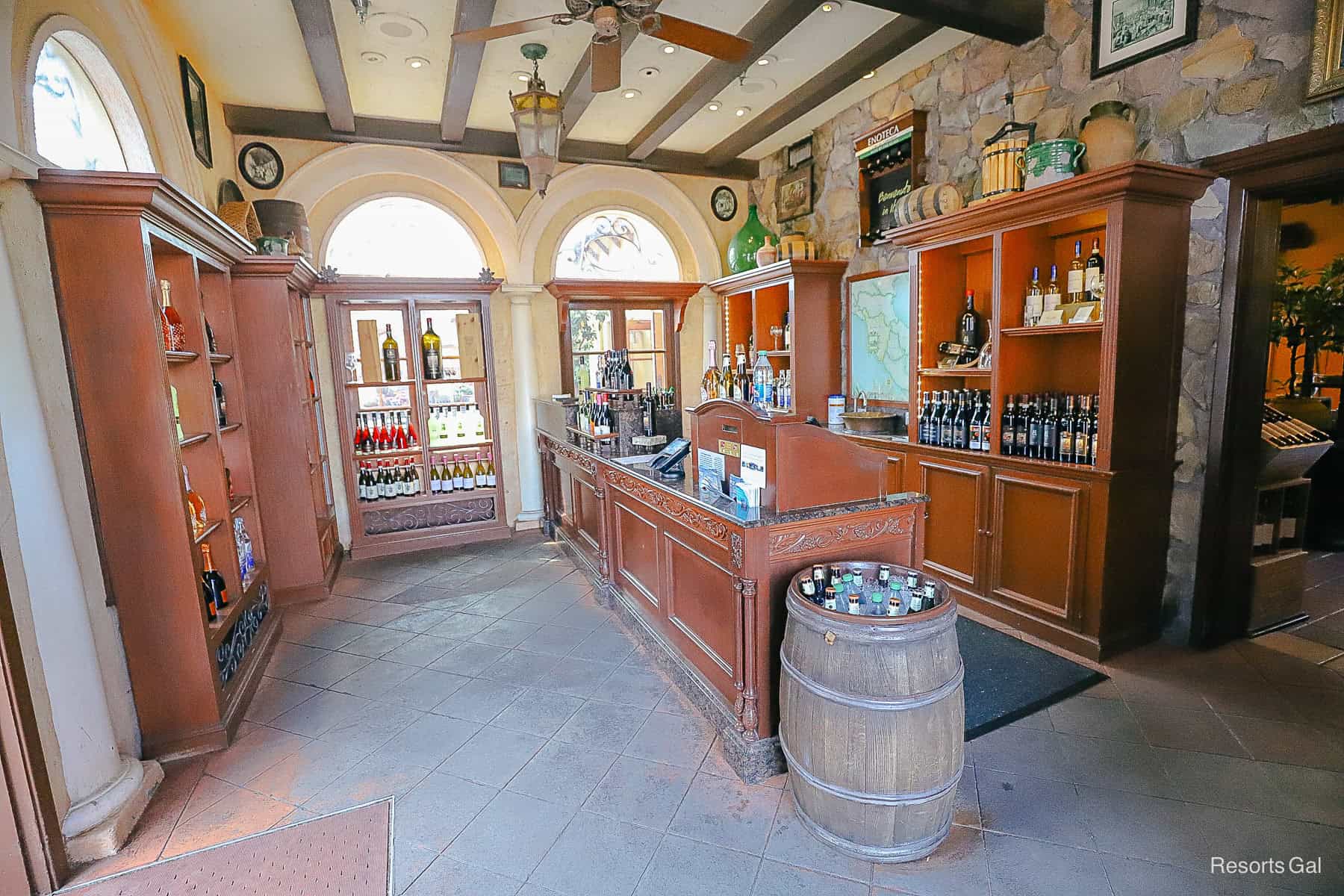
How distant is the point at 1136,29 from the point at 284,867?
206 inches

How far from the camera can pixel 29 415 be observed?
2.06 meters

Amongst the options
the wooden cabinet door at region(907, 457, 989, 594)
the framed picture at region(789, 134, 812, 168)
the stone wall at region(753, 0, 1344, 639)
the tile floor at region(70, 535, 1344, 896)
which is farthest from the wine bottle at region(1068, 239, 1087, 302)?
the framed picture at region(789, 134, 812, 168)

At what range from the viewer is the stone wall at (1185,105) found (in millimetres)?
2721

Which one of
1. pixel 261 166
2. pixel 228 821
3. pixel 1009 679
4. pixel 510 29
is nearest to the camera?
pixel 228 821

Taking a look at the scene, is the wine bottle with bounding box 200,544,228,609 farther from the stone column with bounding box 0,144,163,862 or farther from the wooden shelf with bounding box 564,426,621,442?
the wooden shelf with bounding box 564,426,621,442

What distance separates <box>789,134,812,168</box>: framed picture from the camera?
547 centimetres

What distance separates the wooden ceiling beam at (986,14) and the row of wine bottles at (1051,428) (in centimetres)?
208

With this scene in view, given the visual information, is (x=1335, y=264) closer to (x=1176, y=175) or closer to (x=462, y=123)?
(x=1176, y=175)

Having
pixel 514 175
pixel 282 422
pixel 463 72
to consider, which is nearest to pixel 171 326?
pixel 282 422

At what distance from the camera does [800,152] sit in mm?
5570

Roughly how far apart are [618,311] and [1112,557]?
175 inches

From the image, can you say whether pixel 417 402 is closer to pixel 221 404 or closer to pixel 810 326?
pixel 221 404

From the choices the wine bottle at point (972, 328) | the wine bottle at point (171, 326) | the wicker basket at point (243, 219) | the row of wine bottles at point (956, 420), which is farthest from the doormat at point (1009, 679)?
the wicker basket at point (243, 219)

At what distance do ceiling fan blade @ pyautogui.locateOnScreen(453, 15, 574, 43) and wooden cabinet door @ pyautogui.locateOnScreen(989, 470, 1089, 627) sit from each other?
3.21m
